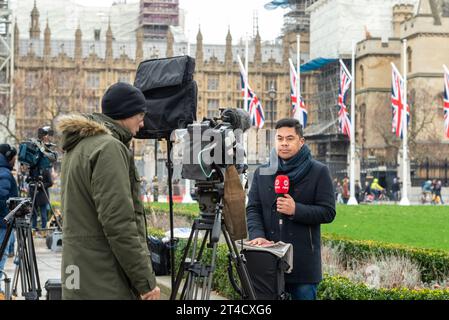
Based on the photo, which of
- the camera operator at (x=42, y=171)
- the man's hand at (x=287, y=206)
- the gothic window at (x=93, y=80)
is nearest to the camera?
the man's hand at (x=287, y=206)

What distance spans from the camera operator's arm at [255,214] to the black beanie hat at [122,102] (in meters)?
1.52

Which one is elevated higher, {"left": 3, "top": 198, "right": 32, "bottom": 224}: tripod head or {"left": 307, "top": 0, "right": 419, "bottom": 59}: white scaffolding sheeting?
{"left": 307, "top": 0, "right": 419, "bottom": 59}: white scaffolding sheeting

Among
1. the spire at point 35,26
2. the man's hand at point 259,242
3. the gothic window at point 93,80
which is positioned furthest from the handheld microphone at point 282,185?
the spire at point 35,26

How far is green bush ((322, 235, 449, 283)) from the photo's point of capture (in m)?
9.54

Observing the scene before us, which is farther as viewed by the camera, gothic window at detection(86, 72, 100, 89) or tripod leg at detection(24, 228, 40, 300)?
gothic window at detection(86, 72, 100, 89)

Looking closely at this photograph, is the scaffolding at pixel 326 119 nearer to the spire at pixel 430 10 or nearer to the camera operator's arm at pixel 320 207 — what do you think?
the spire at pixel 430 10

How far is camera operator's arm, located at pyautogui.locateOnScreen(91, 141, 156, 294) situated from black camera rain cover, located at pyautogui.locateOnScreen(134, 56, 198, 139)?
1.88m

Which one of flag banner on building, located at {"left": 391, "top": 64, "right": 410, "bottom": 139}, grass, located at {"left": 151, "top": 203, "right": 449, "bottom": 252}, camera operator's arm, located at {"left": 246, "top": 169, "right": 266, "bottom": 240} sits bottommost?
grass, located at {"left": 151, "top": 203, "right": 449, "bottom": 252}

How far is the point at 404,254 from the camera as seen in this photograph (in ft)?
32.8

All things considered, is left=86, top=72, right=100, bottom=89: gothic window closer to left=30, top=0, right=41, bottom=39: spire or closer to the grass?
left=30, top=0, right=41, bottom=39: spire

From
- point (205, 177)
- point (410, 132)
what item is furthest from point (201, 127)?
point (410, 132)

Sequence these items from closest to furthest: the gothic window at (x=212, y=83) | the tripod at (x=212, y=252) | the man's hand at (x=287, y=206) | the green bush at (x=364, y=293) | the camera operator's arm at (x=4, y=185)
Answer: the tripod at (x=212, y=252), the man's hand at (x=287, y=206), the green bush at (x=364, y=293), the camera operator's arm at (x=4, y=185), the gothic window at (x=212, y=83)

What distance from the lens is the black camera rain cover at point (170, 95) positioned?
628 cm

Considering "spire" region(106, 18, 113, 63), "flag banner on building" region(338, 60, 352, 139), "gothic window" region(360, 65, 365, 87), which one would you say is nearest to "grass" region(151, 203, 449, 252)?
"flag banner on building" region(338, 60, 352, 139)
